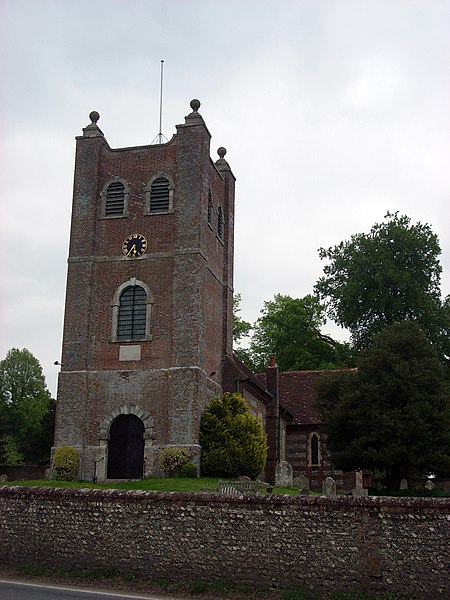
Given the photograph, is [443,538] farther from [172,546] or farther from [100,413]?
[100,413]

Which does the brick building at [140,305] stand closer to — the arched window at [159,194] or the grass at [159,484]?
the arched window at [159,194]

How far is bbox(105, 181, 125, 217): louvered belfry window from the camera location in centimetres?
3550

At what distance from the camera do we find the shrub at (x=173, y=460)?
30.8 meters

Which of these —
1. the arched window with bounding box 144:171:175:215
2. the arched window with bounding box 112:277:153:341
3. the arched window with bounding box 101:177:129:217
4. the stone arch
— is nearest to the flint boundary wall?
the stone arch

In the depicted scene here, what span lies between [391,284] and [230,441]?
21.6 metres

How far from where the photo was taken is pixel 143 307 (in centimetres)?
3388

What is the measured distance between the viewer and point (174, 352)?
32.6m

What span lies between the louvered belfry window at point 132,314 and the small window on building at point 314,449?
15.4 m

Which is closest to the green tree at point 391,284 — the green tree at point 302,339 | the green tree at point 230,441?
the green tree at point 302,339

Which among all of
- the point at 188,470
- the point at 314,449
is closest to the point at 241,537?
the point at 188,470

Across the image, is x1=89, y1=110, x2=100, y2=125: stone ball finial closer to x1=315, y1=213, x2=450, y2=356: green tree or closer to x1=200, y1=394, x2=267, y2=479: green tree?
x1=200, y1=394, x2=267, y2=479: green tree

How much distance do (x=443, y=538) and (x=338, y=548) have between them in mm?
1922

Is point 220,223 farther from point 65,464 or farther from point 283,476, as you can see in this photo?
point 65,464

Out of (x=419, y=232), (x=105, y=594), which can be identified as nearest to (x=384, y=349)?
(x=419, y=232)
